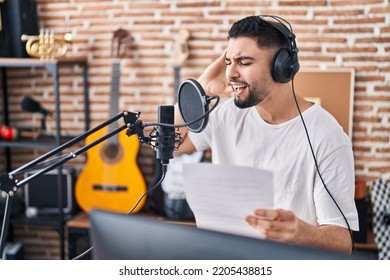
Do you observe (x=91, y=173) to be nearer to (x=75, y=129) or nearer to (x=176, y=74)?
(x=75, y=129)

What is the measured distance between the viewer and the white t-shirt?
1322 mm

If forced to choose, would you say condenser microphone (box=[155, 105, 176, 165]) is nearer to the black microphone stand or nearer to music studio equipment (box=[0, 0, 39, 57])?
the black microphone stand

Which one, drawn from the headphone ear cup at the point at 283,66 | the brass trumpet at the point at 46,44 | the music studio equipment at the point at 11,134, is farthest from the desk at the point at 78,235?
the headphone ear cup at the point at 283,66

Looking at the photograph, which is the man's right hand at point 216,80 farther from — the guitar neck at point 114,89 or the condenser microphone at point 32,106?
the condenser microphone at point 32,106

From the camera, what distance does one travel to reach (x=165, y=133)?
42.0 inches

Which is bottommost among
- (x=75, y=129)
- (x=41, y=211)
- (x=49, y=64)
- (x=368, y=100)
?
(x=41, y=211)

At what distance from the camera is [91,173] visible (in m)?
2.54

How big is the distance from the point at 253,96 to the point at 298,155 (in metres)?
0.21

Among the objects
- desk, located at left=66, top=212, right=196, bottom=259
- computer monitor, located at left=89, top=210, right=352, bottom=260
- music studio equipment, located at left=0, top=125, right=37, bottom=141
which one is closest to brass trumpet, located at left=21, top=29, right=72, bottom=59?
music studio equipment, located at left=0, top=125, right=37, bottom=141

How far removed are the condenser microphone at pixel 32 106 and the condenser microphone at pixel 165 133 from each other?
5.34 feet

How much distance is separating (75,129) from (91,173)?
34cm

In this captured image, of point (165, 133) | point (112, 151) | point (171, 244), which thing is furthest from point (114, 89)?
point (171, 244)

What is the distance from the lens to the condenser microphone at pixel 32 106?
2.53m
